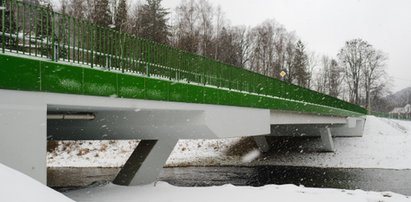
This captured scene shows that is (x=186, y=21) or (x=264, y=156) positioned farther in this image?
(x=186, y=21)

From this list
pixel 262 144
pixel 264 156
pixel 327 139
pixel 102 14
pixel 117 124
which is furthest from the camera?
pixel 102 14

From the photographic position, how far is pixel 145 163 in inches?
557

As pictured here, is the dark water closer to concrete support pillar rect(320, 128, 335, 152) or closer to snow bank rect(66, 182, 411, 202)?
concrete support pillar rect(320, 128, 335, 152)

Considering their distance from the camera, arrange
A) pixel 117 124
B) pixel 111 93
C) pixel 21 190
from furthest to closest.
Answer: pixel 117 124
pixel 111 93
pixel 21 190

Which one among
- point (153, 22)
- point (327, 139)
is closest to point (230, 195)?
point (327, 139)

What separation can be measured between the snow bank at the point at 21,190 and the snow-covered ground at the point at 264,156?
23821mm

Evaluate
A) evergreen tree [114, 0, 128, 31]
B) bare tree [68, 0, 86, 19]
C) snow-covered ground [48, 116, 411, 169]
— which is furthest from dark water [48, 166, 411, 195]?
bare tree [68, 0, 86, 19]

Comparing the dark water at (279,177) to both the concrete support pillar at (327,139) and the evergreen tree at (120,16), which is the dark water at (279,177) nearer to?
the concrete support pillar at (327,139)

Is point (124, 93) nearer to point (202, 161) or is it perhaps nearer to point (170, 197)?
point (170, 197)

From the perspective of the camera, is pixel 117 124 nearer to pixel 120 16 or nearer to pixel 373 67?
pixel 120 16

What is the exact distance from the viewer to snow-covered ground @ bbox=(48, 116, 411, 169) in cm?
2856

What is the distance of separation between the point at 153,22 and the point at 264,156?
81.3ft

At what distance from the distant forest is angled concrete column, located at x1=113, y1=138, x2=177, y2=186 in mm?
28453

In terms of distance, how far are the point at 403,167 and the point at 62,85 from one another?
24.2 metres
